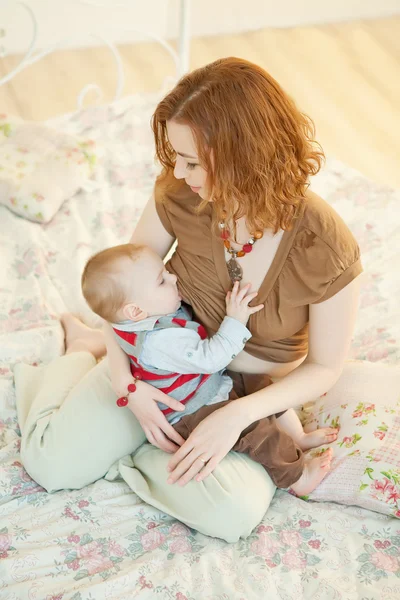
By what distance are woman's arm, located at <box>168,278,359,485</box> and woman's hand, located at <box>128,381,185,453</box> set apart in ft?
A: 0.23

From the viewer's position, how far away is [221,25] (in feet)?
16.3

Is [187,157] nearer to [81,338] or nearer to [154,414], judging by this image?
[154,414]

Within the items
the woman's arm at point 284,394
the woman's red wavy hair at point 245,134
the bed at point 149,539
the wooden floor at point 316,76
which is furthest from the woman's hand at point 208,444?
the wooden floor at point 316,76

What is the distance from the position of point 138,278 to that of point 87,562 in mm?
611

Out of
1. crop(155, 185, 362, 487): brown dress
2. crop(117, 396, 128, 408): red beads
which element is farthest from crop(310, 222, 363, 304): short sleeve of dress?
crop(117, 396, 128, 408): red beads

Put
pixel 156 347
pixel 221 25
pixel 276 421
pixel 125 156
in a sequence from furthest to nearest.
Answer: pixel 221 25
pixel 125 156
pixel 276 421
pixel 156 347

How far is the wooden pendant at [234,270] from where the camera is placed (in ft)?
5.77

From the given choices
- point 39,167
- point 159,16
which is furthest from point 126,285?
point 159,16

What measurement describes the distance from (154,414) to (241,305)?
319mm

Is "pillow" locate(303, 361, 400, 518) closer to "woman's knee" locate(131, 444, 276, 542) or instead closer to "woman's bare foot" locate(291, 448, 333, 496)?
"woman's bare foot" locate(291, 448, 333, 496)

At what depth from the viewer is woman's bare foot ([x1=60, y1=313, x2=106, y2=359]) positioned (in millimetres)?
2129

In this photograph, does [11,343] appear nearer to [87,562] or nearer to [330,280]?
[87,562]

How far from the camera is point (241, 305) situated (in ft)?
5.68

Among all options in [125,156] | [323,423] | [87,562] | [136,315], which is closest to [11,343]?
[136,315]
